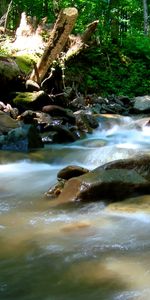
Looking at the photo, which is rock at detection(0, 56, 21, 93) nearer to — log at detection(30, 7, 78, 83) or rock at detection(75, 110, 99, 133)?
log at detection(30, 7, 78, 83)

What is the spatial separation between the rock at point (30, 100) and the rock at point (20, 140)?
2.59m

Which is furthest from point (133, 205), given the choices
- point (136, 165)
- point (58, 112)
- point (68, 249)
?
point (58, 112)

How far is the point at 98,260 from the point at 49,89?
31.3 feet

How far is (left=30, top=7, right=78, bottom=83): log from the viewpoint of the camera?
1141 cm

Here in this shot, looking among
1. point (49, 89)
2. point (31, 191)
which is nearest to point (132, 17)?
point (49, 89)

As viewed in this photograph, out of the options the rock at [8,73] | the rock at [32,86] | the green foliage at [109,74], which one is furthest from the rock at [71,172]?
the green foliage at [109,74]

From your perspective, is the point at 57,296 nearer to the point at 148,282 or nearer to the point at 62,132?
the point at 148,282

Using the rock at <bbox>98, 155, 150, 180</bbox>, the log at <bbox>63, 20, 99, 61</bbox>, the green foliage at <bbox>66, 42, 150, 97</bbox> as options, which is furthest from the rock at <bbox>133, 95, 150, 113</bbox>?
the rock at <bbox>98, 155, 150, 180</bbox>

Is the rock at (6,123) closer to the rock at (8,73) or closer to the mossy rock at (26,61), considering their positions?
the rock at (8,73)

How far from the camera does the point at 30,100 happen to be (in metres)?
11.0

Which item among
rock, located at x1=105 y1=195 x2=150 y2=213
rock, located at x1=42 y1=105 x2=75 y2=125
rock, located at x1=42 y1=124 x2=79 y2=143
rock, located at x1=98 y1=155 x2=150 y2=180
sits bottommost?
rock, located at x1=42 y1=124 x2=79 y2=143

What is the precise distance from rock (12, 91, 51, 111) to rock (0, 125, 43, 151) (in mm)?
2587

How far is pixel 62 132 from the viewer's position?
9484mm

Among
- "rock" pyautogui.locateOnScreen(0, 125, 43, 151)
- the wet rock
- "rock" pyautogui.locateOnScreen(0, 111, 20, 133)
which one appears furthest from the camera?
"rock" pyautogui.locateOnScreen(0, 111, 20, 133)
